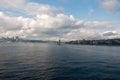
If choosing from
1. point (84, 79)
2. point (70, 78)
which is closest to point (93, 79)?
point (84, 79)

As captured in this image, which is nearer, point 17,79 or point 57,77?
point 17,79

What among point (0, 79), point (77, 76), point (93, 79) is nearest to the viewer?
point (0, 79)

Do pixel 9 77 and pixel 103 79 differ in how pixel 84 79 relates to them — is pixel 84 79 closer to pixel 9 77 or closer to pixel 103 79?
pixel 103 79

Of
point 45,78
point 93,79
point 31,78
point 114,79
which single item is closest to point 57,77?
point 45,78

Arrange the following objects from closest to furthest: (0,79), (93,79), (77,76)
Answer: (0,79) < (93,79) < (77,76)

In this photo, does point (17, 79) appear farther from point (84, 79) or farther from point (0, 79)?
point (84, 79)

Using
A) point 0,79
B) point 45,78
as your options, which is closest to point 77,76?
point 45,78

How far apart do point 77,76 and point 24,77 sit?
1410cm

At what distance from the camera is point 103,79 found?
40.1 metres

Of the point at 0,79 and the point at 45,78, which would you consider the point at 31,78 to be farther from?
the point at 0,79

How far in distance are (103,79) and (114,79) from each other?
3.33 meters

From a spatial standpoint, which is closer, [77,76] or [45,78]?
[45,78]

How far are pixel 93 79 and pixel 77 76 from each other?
4.62 metres

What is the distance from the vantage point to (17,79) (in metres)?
37.2
